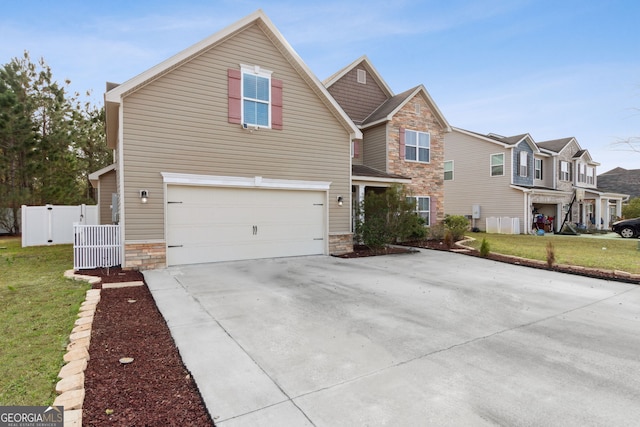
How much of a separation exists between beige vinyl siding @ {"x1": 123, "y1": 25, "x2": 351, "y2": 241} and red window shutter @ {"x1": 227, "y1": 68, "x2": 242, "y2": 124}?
0.15m

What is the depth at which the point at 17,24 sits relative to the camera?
30.7 ft

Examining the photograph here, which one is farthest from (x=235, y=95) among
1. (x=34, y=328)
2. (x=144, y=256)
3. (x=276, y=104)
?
(x=34, y=328)

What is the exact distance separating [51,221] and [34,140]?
7353mm

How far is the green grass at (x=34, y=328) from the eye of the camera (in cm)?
279

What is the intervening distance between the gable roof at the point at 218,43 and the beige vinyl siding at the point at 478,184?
1466cm

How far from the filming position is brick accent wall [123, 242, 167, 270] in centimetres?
822

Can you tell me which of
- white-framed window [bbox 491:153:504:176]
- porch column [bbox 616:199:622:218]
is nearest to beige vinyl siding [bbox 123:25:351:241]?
white-framed window [bbox 491:153:504:176]

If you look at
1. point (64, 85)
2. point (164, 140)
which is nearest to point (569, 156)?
point (164, 140)

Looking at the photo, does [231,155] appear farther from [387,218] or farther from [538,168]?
[538,168]

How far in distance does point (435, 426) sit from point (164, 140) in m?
8.70

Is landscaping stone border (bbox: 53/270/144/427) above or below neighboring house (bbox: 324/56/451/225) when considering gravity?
below

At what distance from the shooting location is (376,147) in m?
15.5

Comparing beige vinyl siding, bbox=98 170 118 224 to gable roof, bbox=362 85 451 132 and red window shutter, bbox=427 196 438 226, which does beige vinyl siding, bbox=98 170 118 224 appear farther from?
red window shutter, bbox=427 196 438 226

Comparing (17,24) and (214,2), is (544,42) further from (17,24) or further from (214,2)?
(17,24)
